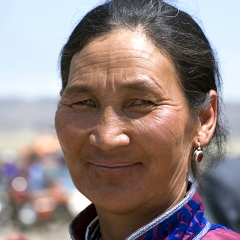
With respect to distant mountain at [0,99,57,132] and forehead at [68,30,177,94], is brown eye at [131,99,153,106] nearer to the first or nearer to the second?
forehead at [68,30,177,94]

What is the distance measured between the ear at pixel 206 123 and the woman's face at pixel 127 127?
6 cm

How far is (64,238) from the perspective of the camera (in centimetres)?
1367

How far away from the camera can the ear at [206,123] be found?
228cm

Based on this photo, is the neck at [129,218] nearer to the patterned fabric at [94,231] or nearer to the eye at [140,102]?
the patterned fabric at [94,231]

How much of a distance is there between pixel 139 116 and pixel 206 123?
1.03 ft

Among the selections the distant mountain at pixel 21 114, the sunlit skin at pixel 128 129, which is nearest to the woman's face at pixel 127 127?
the sunlit skin at pixel 128 129

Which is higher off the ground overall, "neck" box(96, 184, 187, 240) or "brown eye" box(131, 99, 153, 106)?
"brown eye" box(131, 99, 153, 106)

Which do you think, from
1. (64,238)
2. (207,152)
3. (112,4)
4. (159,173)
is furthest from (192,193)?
(64,238)

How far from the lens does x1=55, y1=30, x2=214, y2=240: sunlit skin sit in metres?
2.10

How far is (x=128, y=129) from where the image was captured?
2094 millimetres

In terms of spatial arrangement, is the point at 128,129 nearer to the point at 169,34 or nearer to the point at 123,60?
the point at 123,60

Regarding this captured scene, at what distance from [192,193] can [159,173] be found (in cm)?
21

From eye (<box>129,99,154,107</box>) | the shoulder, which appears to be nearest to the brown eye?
eye (<box>129,99,154,107</box>)

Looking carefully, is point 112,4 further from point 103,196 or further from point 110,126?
point 103,196
